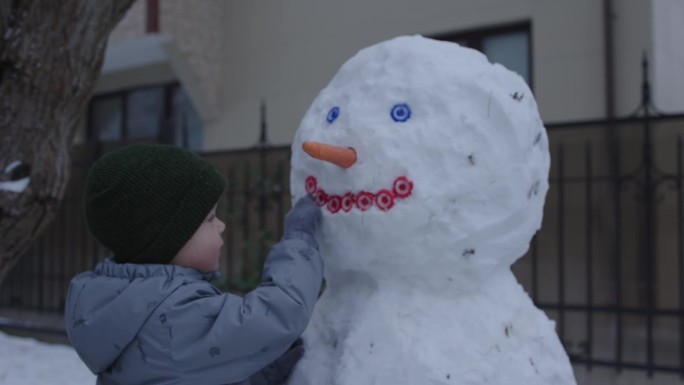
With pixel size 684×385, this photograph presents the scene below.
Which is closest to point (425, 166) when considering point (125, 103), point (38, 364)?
point (38, 364)

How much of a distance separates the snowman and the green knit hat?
0.34 meters

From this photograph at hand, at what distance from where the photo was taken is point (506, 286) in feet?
7.01

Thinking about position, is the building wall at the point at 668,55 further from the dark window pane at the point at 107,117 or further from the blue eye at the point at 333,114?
the dark window pane at the point at 107,117

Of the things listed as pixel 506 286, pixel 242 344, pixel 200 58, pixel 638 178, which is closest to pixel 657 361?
pixel 638 178

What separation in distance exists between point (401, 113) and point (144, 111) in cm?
803

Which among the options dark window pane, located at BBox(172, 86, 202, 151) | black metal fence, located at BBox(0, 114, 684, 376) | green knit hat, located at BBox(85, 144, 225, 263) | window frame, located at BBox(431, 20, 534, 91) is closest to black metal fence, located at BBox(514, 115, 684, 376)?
black metal fence, located at BBox(0, 114, 684, 376)

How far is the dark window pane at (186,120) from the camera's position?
332 inches

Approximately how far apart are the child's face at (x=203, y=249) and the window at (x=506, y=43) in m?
4.95

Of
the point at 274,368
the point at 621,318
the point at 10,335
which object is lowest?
the point at 10,335

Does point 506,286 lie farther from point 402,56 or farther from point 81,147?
point 81,147

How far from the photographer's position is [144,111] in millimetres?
9422

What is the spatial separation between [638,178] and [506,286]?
9.86ft

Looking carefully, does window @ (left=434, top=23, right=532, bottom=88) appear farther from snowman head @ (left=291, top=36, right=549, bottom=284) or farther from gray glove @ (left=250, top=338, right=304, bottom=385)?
gray glove @ (left=250, top=338, right=304, bottom=385)

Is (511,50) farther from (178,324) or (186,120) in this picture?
(178,324)
